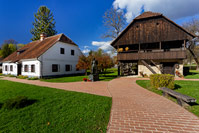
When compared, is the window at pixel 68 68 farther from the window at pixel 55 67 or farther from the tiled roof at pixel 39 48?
the tiled roof at pixel 39 48

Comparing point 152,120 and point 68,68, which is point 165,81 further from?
point 68,68

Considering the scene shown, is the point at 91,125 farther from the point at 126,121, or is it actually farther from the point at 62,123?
the point at 126,121

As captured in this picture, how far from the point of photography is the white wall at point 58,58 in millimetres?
15281

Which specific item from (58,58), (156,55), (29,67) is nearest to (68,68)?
(58,58)

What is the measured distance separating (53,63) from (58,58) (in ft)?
4.49

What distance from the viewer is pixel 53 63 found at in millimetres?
16469

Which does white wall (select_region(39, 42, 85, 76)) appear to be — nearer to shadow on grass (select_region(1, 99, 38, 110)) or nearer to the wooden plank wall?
the wooden plank wall

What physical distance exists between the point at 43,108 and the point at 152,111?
15.4 feet

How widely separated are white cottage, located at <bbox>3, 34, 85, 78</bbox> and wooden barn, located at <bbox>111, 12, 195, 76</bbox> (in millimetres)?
10197

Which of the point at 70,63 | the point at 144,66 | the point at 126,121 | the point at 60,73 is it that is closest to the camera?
the point at 126,121

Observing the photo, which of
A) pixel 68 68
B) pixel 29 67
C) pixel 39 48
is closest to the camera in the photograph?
pixel 29 67

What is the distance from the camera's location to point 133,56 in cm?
1448

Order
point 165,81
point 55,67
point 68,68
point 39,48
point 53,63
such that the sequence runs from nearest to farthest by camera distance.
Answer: point 165,81, point 53,63, point 55,67, point 39,48, point 68,68

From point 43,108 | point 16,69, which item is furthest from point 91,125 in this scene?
point 16,69
